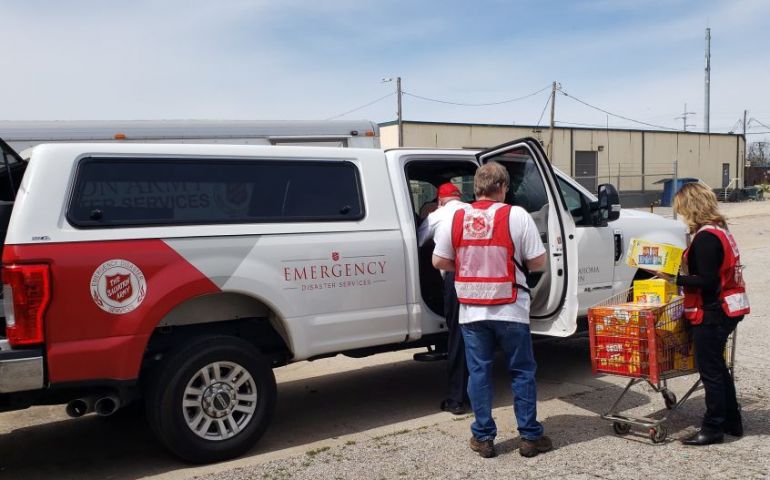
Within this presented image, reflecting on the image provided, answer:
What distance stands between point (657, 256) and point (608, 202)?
1.56m

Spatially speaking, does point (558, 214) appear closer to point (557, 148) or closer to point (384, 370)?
point (384, 370)

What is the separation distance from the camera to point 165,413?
4484mm

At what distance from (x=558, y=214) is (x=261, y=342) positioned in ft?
7.92

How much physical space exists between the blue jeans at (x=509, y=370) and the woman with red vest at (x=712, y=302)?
106 cm

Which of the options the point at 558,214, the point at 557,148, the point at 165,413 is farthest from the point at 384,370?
the point at 557,148

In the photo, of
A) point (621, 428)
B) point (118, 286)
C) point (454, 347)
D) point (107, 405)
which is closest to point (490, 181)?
point (454, 347)

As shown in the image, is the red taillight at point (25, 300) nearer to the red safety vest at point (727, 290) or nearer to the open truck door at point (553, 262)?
the open truck door at point (553, 262)

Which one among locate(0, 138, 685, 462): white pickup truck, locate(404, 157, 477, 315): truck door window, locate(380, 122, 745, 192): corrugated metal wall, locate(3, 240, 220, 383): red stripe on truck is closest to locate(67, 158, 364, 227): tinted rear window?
locate(0, 138, 685, 462): white pickup truck

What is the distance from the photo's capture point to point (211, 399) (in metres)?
4.64

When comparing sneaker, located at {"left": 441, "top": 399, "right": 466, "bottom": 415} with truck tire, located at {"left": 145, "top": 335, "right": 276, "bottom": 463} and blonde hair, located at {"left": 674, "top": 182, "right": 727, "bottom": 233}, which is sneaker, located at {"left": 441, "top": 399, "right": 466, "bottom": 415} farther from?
blonde hair, located at {"left": 674, "top": 182, "right": 727, "bottom": 233}

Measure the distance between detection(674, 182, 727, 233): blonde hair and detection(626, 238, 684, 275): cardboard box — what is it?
234 mm

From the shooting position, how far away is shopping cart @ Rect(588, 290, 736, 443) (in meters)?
4.59

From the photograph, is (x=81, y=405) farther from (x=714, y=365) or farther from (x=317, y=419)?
(x=714, y=365)

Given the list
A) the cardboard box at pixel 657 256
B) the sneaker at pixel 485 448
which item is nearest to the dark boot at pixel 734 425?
the cardboard box at pixel 657 256
